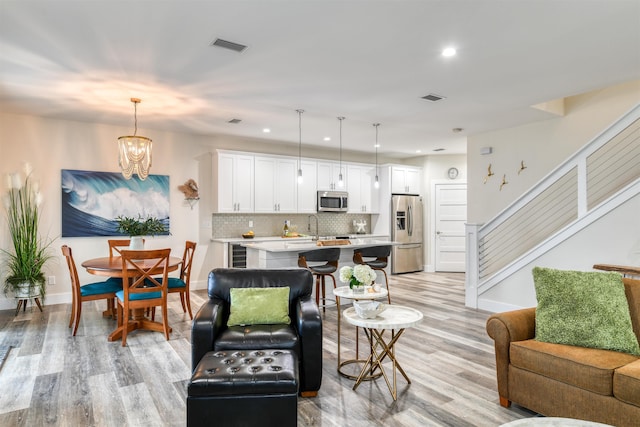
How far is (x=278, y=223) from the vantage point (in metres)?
7.67

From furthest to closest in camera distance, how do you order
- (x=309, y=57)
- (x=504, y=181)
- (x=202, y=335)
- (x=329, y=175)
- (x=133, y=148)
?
(x=329, y=175)
(x=504, y=181)
(x=133, y=148)
(x=309, y=57)
(x=202, y=335)

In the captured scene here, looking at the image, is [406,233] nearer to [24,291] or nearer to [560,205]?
[560,205]

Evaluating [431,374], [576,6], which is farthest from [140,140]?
[576,6]

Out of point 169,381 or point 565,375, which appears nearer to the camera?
point 565,375

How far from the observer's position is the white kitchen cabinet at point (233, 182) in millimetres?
6664

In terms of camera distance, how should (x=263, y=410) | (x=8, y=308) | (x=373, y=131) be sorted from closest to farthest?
(x=263, y=410)
(x=8, y=308)
(x=373, y=131)

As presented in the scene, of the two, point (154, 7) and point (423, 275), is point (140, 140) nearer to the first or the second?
point (154, 7)

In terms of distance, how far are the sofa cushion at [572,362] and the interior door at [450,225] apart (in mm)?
6433

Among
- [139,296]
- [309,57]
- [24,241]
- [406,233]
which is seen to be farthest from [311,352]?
[406,233]

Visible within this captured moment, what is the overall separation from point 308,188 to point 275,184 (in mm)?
757

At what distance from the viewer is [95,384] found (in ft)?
9.75

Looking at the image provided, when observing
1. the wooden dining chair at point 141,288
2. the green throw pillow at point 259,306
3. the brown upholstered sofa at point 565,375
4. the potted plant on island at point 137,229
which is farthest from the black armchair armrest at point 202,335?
the potted plant on island at point 137,229

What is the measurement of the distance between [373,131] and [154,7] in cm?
437

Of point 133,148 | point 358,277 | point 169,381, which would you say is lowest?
point 169,381
